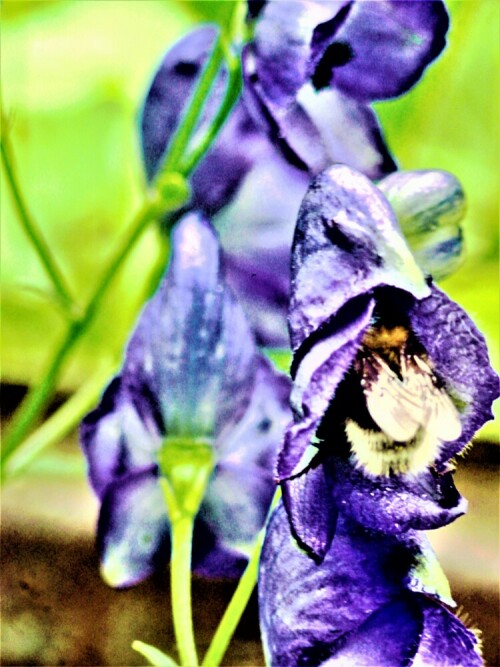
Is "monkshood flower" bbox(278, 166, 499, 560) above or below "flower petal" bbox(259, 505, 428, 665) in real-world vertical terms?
above

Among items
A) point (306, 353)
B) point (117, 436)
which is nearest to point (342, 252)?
point (306, 353)

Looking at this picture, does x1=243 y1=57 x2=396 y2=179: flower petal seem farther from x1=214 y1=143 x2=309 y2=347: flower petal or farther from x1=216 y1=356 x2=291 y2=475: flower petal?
x1=216 y1=356 x2=291 y2=475: flower petal

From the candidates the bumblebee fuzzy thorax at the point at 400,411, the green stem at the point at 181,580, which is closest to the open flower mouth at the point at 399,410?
the bumblebee fuzzy thorax at the point at 400,411

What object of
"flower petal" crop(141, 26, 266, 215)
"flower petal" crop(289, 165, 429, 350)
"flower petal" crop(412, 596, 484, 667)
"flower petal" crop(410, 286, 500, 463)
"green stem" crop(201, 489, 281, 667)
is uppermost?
"flower petal" crop(141, 26, 266, 215)

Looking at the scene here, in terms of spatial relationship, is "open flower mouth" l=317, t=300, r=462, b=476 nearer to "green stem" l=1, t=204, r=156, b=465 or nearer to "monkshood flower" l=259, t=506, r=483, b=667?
"monkshood flower" l=259, t=506, r=483, b=667

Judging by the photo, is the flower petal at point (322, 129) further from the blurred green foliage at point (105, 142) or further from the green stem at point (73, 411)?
the green stem at point (73, 411)

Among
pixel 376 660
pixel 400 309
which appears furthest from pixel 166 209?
pixel 376 660

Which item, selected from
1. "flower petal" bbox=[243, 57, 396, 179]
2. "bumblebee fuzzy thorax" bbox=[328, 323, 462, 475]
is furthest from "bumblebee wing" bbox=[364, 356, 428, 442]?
"flower petal" bbox=[243, 57, 396, 179]

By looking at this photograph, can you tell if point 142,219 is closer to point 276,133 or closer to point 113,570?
point 276,133
